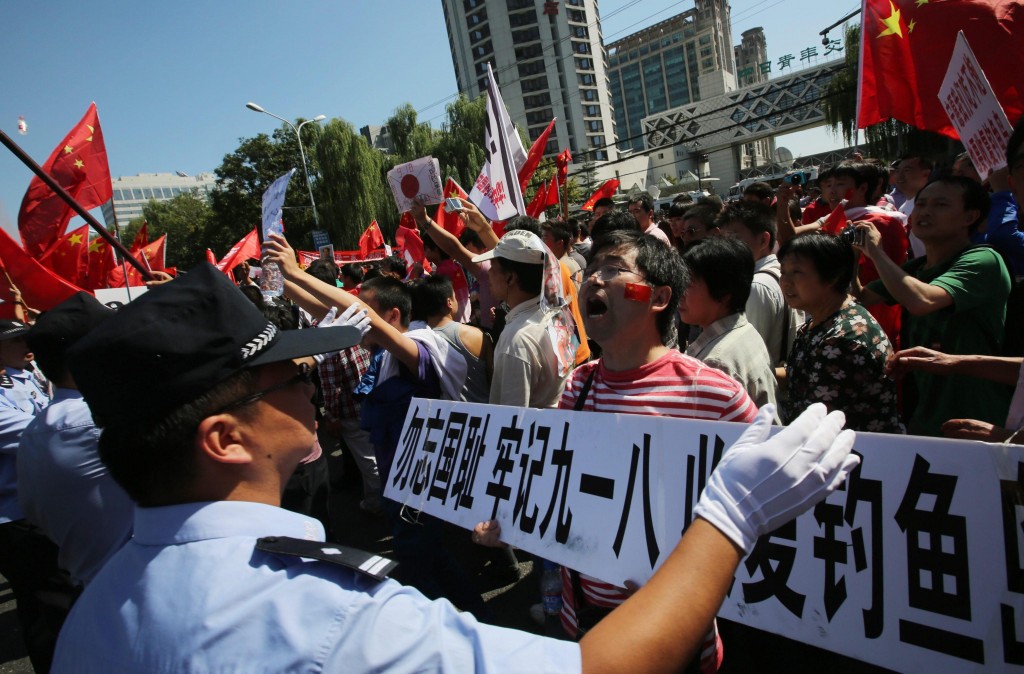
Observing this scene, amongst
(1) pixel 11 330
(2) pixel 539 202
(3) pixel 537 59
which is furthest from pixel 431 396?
(3) pixel 537 59

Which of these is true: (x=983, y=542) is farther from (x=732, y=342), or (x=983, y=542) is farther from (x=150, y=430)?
(x=150, y=430)

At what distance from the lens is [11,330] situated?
3.83 metres

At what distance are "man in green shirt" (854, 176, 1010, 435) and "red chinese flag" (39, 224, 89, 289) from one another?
20.6ft

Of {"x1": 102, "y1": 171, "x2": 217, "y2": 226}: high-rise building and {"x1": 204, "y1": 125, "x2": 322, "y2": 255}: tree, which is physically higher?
{"x1": 102, "y1": 171, "x2": 217, "y2": 226}: high-rise building

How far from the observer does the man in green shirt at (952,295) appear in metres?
2.36

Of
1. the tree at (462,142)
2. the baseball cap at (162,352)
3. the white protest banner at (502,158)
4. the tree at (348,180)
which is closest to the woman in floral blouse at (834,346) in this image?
the baseball cap at (162,352)

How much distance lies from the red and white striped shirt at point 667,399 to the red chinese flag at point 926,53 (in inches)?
107

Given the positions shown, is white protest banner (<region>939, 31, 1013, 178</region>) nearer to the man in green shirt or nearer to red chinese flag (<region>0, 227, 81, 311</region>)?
the man in green shirt

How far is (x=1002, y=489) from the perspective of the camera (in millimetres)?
1157

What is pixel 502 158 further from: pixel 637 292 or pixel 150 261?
pixel 150 261

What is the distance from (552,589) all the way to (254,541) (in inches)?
89.4

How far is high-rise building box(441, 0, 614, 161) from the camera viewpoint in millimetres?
86125

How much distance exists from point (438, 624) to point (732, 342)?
6.44ft

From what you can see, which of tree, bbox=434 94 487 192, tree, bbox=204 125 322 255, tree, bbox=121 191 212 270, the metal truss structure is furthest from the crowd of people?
the metal truss structure
